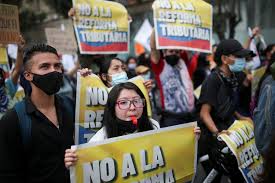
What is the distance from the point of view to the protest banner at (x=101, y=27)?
5.02m

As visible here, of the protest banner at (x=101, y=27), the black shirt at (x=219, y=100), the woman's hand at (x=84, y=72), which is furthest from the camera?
the protest banner at (x=101, y=27)

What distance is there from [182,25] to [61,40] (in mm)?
1452

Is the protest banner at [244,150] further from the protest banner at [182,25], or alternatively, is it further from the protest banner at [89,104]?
the protest banner at [182,25]

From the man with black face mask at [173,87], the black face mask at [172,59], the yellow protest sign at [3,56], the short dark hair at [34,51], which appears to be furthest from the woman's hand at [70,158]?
the black face mask at [172,59]

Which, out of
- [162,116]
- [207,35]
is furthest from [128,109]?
[207,35]

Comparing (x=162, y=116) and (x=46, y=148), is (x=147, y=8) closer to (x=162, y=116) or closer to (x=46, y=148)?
(x=162, y=116)

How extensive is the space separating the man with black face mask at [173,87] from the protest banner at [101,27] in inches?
17.0

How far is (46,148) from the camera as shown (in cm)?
269

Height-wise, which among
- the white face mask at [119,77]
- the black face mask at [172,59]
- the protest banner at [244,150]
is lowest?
the protest banner at [244,150]

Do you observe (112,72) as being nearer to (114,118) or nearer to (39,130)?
(114,118)

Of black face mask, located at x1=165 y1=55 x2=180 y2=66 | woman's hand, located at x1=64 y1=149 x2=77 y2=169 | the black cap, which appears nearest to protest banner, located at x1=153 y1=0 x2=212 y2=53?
black face mask, located at x1=165 y1=55 x2=180 y2=66

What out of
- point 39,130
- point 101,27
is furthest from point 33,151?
point 101,27

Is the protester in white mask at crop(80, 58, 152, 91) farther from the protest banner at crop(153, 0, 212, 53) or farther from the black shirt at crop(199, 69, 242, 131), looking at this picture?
the protest banner at crop(153, 0, 212, 53)

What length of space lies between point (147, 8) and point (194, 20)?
64.2 ft
